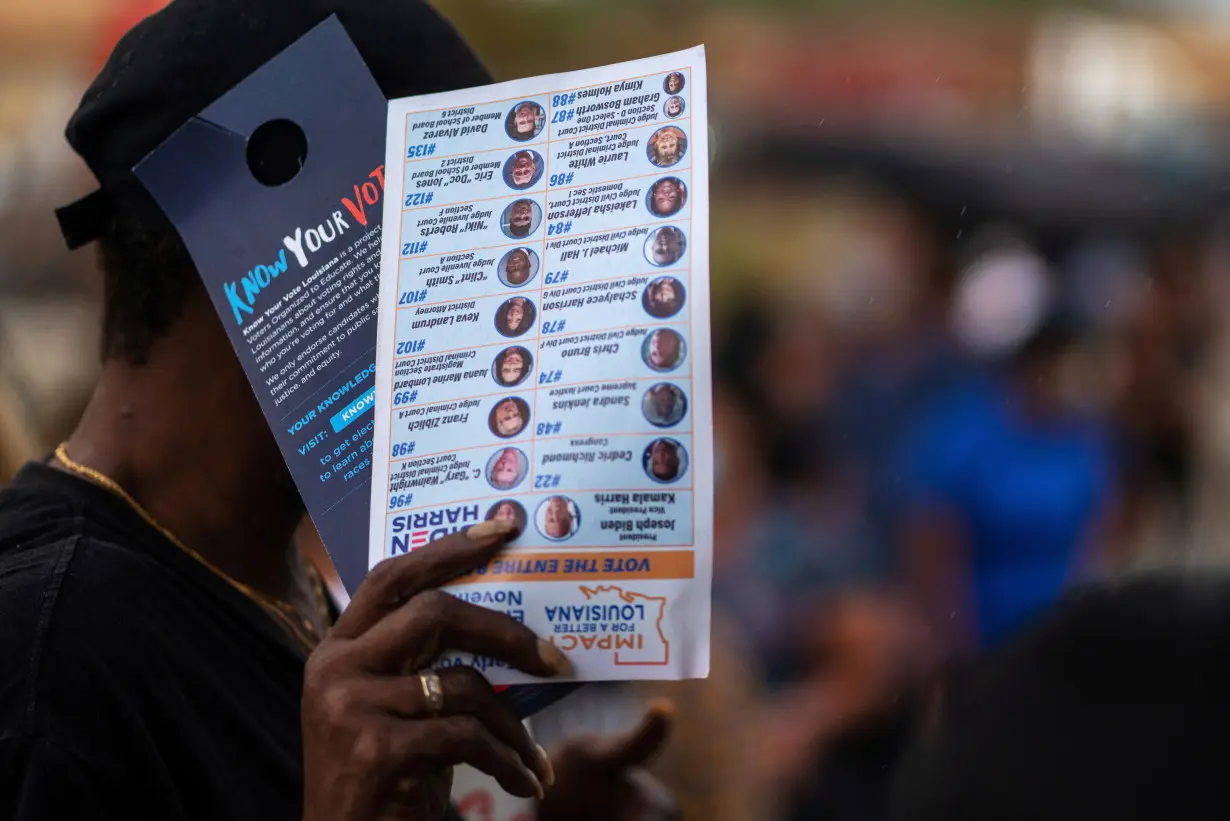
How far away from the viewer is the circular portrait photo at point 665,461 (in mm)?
1012

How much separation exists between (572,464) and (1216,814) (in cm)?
59

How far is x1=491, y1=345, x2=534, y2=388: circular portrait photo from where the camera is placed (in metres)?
1.06

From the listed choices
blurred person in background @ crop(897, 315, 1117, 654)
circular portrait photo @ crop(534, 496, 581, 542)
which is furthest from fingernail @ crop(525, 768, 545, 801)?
blurred person in background @ crop(897, 315, 1117, 654)

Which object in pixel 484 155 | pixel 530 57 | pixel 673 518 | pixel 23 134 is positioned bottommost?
pixel 673 518

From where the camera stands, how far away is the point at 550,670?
1027mm

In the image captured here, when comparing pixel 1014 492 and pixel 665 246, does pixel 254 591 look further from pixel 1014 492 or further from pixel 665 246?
pixel 1014 492

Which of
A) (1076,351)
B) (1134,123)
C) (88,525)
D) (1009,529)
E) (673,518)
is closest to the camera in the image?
(673,518)

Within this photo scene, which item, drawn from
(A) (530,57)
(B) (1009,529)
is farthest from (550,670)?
(A) (530,57)

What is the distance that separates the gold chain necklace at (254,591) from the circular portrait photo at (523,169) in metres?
0.58

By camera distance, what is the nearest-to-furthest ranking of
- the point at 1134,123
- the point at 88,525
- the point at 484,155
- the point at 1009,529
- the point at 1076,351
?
the point at 484,155, the point at 88,525, the point at 1009,529, the point at 1076,351, the point at 1134,123

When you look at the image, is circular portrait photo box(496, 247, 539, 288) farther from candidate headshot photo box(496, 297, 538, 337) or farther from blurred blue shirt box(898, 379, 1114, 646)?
blurred blue shirt box(898, 379, 1114, 646)

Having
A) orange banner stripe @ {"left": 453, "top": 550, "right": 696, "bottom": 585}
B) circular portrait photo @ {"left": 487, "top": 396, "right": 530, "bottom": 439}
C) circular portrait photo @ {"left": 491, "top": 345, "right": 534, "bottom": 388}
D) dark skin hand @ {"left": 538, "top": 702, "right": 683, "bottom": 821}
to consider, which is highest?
circular portrait photo @ {"left": 491, "top": 345, "right": 534, "bottom": 388}

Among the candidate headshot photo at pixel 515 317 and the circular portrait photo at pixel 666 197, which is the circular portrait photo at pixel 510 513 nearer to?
the candidate headshot photo at pixel 515 317

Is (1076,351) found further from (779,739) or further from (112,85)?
(112,85)
